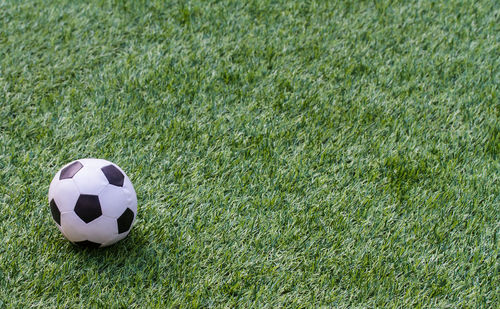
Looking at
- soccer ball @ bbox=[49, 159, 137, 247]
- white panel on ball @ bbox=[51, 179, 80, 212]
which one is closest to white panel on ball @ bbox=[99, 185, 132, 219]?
soccer ball @ bbox=[49, 159, 137, 247]

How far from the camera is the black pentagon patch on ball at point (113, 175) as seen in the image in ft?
8.63

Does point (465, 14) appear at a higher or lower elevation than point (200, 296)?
higher

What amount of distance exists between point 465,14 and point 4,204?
11.0 feet

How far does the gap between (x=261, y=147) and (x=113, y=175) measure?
37.8 inches

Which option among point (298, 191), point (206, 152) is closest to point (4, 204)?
point (206, 152)

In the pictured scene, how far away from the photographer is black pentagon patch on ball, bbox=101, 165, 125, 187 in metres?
2.63

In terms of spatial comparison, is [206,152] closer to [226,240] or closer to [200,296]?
[226,240]

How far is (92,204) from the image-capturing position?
8.39ft

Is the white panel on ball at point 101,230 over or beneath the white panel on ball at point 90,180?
beneath

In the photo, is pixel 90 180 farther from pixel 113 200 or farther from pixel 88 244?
pixel 88 244

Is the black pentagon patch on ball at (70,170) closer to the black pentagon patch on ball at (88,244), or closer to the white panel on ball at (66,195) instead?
the white panel on ball at (66,195)

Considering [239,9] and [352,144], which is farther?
[239,9]

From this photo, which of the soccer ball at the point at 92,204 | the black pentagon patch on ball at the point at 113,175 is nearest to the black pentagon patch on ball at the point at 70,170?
the soccer ball at the point at 92,204

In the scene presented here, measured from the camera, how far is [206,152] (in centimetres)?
330
